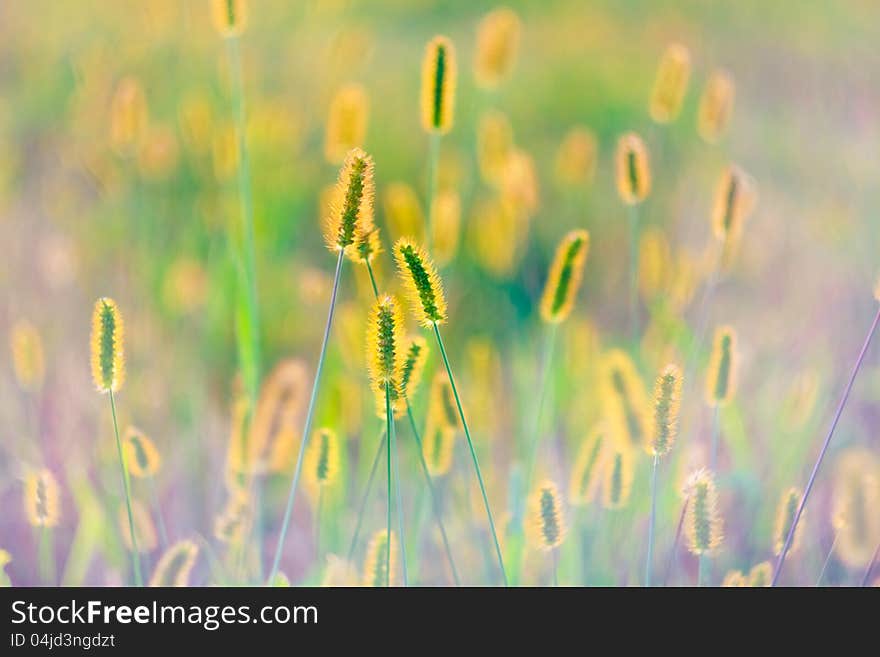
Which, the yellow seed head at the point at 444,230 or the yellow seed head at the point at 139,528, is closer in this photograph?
the yellow seed head at the point at 139,528

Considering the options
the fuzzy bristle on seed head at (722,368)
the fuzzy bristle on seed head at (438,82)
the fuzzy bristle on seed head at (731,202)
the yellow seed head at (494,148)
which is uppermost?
the yellow seed head at (494,148)

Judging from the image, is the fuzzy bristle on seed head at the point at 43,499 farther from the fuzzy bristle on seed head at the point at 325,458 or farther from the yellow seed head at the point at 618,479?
the yellow seed head at the point at 618,479

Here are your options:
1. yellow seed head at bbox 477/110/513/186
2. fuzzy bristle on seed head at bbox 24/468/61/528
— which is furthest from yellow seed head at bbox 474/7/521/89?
fuzzy bristle on seed head at bbox 24/468/61/528

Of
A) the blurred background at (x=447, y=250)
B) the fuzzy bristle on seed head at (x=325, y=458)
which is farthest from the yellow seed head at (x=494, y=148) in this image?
the fuzzy bristle on seed head at (x=325, y=458)

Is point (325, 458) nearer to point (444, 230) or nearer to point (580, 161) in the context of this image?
point (444, 230)

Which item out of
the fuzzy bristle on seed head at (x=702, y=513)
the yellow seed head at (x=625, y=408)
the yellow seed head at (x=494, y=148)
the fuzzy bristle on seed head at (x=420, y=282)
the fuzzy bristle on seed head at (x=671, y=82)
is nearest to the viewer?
the fuzzy bristle on seed head at (x=420, y=282)

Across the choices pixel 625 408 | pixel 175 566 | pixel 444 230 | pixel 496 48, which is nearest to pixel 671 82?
pixel 496 48
